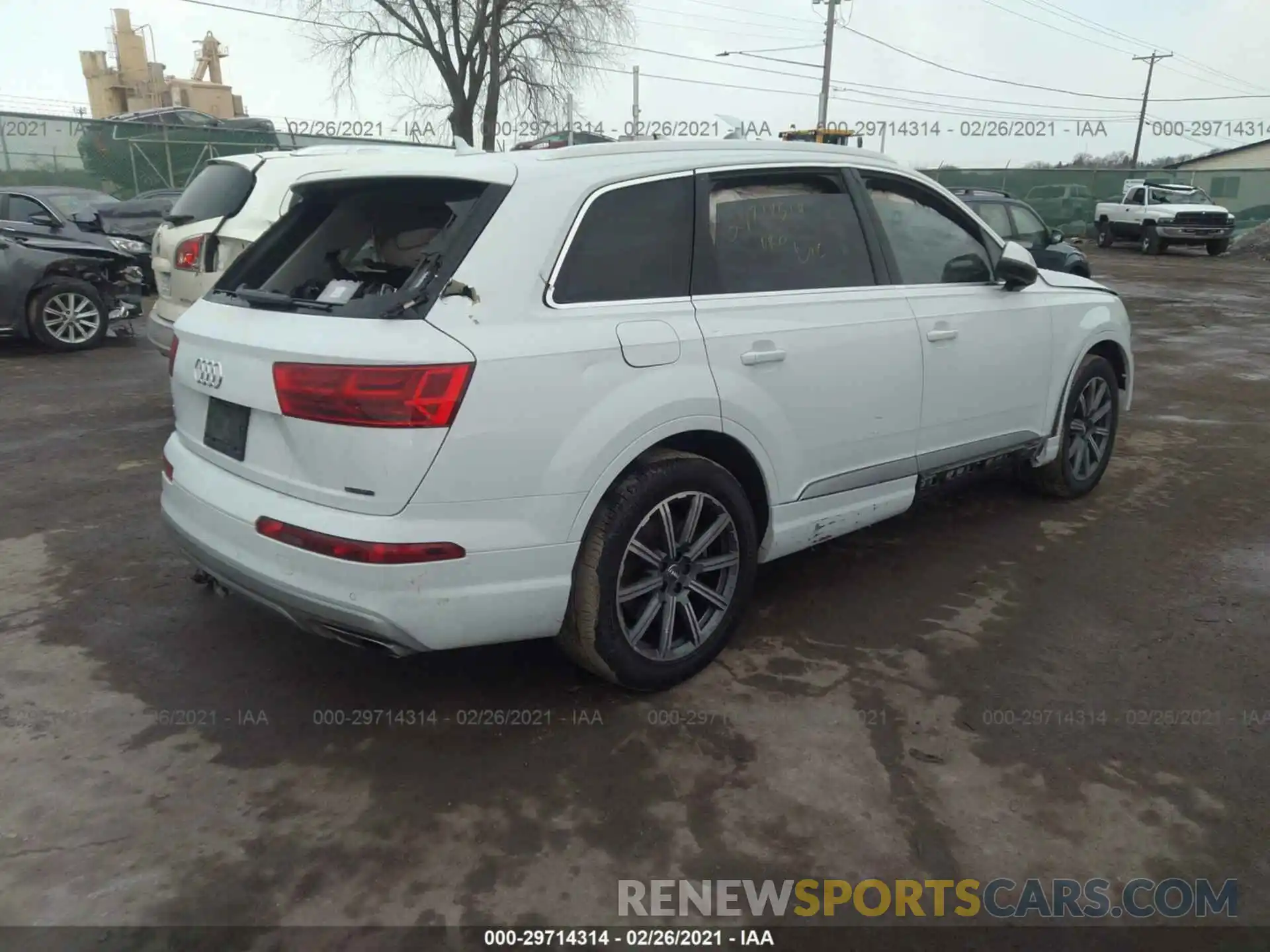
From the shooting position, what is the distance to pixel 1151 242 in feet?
86.1

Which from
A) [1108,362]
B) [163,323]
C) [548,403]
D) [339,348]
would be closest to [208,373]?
[339,348]

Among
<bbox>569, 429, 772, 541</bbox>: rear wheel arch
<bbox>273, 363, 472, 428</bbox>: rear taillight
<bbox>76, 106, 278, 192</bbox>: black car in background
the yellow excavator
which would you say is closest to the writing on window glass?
<bbox>569, 429, 772, 541</bbox>: rear wheel arch

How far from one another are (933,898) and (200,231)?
6.33 meters

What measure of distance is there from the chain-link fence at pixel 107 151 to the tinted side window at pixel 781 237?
17092 mm

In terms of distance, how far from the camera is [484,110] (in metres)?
27.6

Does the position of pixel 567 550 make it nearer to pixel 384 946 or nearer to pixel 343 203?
pixel 384 946

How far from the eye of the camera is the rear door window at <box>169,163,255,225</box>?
22.2 ft

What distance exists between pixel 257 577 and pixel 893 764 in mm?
2008

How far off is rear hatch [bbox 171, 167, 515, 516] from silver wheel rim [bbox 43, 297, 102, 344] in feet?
24.0

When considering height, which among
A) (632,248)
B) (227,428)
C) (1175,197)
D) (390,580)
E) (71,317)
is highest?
(1175,197)

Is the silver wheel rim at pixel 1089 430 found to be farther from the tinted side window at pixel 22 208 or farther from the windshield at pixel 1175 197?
the windshield at pixel 1175 197

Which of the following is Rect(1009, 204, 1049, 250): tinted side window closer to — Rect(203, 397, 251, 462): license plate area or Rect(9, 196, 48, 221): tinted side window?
Rect(203, 397, 251, 462): license plate area

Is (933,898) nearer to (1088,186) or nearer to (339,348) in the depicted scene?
Result: (339,348)

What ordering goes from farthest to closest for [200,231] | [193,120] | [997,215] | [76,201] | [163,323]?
[193,120], [76,201], [997,215], [200,231], [163,323]
